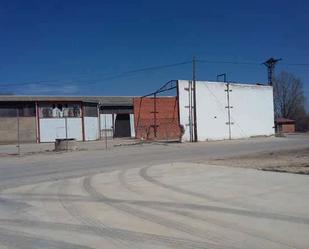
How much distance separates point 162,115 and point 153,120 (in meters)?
2.77

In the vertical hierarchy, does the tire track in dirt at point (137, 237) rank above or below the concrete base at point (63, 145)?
below

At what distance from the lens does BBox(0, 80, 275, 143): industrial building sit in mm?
48688

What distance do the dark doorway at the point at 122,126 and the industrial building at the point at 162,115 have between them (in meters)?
0.34

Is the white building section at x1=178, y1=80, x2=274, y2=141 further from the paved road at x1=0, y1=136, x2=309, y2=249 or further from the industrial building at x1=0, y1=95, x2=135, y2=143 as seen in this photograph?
the paved road at x1=0, y1=136, x2=309, y2=249

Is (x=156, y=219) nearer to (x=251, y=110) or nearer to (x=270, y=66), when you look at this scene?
(x=251, y=110)

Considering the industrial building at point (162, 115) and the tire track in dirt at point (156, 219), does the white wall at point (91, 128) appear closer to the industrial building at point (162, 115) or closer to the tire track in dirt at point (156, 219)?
the industrial building at point (162, 115)

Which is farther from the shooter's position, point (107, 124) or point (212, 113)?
point (107, 124)

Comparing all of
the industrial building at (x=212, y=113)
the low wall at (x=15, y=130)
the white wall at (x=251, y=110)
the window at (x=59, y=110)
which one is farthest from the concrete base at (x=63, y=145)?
the window at (x=59, y=110)

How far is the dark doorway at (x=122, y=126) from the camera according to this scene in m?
73.4

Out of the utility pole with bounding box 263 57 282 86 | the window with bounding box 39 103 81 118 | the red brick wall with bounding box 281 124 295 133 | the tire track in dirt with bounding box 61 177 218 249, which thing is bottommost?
the tire track in dirt with bounding box 61 177 218 249

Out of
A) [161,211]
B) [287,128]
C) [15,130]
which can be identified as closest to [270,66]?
[287,128]

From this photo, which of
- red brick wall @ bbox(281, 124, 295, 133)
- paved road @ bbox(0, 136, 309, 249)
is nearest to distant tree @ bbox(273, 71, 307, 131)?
red brick wall @ bbox(281, 124, 295, 133)

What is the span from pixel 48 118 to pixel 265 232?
54696 mm

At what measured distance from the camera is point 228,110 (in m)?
52.2
